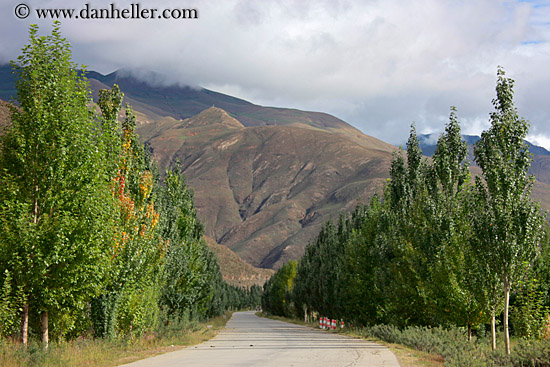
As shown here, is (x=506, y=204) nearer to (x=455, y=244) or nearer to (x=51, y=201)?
(x=455, y=244)

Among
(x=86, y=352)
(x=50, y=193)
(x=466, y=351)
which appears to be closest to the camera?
(x=50, y=193)

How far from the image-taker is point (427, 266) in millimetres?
30609

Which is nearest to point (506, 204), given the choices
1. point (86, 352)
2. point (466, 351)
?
point (466, 351)

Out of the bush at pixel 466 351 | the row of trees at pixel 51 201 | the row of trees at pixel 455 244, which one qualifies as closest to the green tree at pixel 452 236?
the row of trees at pixel 455 244

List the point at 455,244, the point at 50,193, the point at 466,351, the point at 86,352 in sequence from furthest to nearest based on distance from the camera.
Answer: the point at 455,244
the point at 466,351
the point at 86,352
the point at 50,193

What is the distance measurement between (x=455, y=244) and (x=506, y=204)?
20.7ft

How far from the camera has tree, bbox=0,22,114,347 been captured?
16438 millimetres

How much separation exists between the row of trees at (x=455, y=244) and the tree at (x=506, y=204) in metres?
0.04

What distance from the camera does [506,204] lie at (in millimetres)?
22641

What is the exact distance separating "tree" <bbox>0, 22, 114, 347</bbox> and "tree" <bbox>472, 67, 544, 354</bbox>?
1430 centimetres

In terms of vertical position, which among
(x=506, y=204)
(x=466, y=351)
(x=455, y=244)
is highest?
(x=506, y=204)

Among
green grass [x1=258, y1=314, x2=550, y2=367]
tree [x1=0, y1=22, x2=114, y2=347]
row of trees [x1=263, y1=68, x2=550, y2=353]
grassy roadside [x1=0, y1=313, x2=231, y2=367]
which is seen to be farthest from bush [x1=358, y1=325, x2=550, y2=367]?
tree [x1=0, y1=22, x2=114, y2=347]

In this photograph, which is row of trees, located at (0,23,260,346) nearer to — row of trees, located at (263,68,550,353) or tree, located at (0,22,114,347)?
tree, located at (0,22,114,347)

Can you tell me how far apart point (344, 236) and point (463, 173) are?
29511 mm
